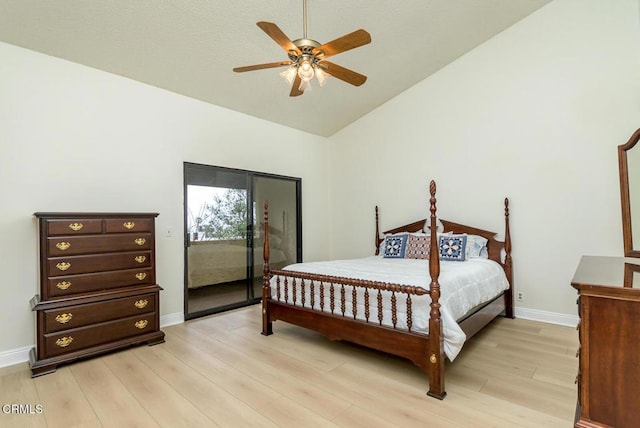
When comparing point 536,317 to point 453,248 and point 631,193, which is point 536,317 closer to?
point 453,248

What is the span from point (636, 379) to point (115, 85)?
177 inches

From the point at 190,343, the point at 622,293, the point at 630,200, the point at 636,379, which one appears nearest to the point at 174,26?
the point at 190,343

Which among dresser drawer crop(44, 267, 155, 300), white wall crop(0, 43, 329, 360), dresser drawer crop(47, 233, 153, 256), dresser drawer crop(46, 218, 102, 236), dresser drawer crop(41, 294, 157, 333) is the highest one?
white wall crop(0, 43, 329, 360)

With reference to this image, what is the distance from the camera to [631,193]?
279cm

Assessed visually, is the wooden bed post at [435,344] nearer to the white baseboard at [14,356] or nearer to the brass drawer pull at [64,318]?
the brass drawer pull at [64,318]

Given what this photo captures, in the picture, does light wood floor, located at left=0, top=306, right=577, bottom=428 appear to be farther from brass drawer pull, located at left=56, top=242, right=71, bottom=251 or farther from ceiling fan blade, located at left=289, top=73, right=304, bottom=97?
ceiling fan blade, located at left=289, top=73, right=304, bottom=97

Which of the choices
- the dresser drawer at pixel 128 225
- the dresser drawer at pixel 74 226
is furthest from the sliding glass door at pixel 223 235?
the dresser drawer at pixel 74 226

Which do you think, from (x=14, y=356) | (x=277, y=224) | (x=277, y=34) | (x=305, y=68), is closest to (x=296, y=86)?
(x=305, y=68)

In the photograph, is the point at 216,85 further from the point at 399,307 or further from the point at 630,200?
the point at 630,200

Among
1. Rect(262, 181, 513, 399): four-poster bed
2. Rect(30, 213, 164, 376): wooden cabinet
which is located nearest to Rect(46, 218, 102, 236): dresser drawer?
Rect(30, 213, 164, 376): wooden cabinet

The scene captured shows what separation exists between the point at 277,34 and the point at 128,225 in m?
2.23

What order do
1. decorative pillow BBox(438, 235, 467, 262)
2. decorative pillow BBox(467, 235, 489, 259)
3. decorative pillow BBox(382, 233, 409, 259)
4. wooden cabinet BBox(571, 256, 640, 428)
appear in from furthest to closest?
decorative pillow BBox(382, 233, 409, 259), decorative pillow BBox(467, 235, 489, 259), decorative pillow BBox(438, 235, 467, 262), wooden cabinet BBox(571, 256, 640, 428)

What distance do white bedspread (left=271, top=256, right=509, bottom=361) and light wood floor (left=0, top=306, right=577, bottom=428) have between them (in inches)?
15.7

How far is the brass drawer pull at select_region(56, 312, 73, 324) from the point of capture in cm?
263
